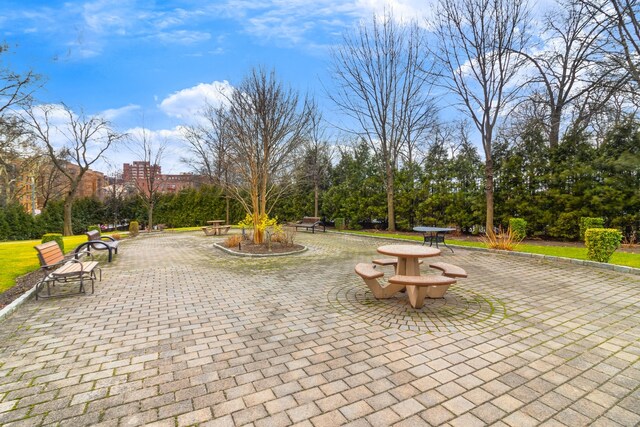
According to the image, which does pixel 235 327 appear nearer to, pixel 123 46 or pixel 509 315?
pixel 509 315

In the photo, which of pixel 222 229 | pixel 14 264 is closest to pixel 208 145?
pixel 222 229

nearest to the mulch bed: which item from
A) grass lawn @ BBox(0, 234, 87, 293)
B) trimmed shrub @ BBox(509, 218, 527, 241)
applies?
grass lawn @ BBox(0, 234, 87, 293)

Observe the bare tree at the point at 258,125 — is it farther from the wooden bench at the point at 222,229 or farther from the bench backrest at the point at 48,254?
the wooden bench at the point at 222,229

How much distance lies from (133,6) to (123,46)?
1.72 m

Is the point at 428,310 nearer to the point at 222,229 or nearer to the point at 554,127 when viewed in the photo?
the point at 222,229

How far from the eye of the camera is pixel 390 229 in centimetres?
1652

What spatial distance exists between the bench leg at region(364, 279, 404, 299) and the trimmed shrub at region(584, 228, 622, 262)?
19.0ft

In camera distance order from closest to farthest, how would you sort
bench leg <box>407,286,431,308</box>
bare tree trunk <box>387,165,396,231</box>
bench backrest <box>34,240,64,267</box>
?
1. bench leg <box>407,286,431,308</box>
2. bench backrest <box>34,240,64,267</box>
3. bare tree trunk <box>387,165,396,231</box>

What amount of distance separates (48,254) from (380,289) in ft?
21.7

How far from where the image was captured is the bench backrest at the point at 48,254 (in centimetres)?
558

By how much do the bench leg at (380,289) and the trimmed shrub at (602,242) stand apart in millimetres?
5779

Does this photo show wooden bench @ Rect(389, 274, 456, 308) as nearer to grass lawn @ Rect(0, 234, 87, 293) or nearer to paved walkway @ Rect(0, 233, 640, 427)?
paved walkway @ Rect(0, 233, 640, 427)

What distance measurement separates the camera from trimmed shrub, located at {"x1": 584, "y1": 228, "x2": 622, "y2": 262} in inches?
272

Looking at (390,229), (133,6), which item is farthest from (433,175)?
(133,6)
